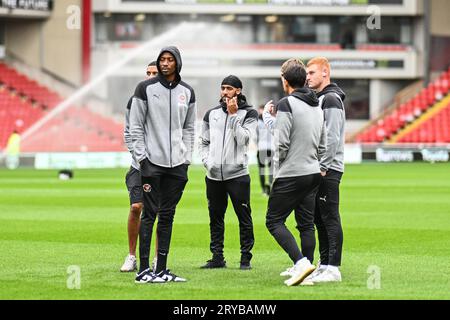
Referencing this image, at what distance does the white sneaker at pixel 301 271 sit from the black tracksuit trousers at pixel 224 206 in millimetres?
2067

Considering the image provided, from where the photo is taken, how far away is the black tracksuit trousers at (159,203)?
1245 cm

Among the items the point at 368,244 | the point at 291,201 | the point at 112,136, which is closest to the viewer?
the point at 291,201

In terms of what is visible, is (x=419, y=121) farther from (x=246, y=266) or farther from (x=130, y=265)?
(x=130, y=265)

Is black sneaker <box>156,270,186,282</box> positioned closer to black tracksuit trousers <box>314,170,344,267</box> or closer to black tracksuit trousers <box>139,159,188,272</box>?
black tracksuit trousers <box>139,159,188,272</box>

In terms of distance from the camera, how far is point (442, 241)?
17.4 meters

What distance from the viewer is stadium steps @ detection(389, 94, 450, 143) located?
58.2 meters

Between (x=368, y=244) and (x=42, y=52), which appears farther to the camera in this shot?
(x=42, y=52)

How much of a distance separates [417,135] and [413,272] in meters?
45.9

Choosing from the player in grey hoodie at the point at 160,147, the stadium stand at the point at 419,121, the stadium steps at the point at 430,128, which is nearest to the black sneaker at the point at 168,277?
the player in grey hoodie at the point at 160,147

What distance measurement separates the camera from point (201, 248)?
1659 centimetres

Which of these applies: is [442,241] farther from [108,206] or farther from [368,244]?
[108,206]

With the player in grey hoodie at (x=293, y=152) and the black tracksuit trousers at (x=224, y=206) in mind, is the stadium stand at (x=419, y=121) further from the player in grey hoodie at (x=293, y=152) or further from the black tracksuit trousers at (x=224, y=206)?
the player in grey hoodie at (x=293, y=152)
